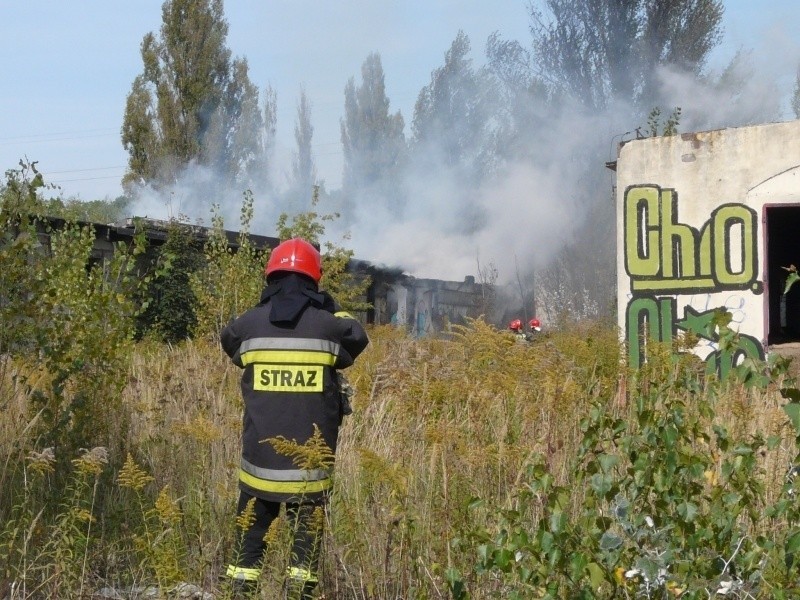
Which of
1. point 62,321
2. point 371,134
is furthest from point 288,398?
point 371,134

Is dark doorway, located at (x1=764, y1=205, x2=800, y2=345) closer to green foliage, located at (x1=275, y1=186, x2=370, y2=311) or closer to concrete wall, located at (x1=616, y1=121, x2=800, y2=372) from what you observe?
concrete wall, located at (x1=616, y1=121, x2=800, y2=372)

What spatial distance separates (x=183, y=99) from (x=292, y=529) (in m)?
36.6

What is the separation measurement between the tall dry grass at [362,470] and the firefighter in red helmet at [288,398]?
0.18m

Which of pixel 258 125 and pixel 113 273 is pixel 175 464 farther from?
pixel 258 125

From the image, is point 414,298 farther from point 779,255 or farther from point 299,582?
point 299,582

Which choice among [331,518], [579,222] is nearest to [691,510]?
[331,518]

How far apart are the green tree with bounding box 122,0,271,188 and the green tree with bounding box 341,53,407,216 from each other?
6.00 metres

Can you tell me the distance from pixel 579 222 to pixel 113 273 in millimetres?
25304

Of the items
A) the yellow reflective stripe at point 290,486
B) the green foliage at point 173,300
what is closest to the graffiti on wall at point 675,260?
the green foliage at point 173,300

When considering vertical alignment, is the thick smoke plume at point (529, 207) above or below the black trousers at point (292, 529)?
above

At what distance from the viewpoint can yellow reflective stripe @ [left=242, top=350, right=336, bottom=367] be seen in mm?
4574

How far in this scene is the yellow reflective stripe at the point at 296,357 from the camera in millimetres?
4574

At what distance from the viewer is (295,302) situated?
4645mm

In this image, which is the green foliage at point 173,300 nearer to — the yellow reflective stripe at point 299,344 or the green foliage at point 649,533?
the yellow reflective stripe at point 299,344
